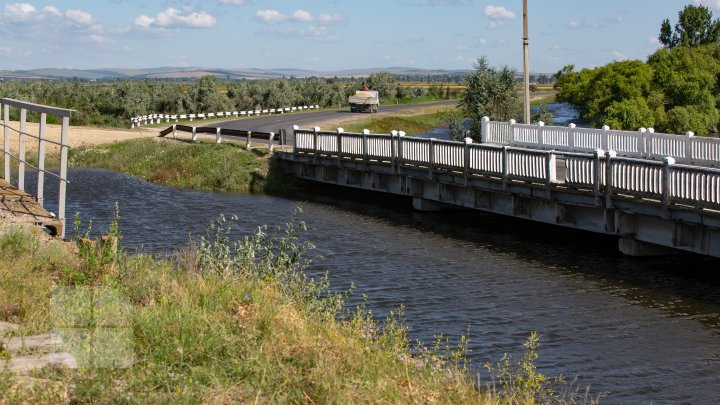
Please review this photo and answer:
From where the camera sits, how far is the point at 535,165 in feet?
74.5

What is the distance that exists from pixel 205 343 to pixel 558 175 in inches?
667

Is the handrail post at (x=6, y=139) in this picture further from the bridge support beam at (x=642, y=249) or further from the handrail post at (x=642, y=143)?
the handrail post at (x=642, y=143)

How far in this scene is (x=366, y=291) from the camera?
16.9 metres

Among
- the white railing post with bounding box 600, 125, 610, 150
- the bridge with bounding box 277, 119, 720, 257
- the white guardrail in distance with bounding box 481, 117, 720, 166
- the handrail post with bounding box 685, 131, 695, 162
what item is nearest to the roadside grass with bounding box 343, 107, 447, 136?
the bridge with bounding box 277, 119, 720, 257

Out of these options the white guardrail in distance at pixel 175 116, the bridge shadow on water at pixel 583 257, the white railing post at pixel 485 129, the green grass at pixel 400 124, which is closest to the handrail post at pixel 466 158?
the bridge shadow on water at pixel 583 257

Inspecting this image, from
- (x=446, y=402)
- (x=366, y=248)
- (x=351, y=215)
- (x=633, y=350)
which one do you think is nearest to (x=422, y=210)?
(x=351, y=215)

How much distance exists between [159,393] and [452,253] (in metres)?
14.8

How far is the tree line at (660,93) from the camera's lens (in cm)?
4294

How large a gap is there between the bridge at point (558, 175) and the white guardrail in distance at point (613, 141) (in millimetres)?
33

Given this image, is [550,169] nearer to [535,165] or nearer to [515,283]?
[535,165]

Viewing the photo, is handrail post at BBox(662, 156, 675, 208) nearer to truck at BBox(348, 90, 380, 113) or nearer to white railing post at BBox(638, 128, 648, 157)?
white railing post at BBox(638, 128, 648, 157)

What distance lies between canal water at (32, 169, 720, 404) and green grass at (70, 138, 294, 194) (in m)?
3.48

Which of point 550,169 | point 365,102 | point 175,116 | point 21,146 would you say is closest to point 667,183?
point 550,169

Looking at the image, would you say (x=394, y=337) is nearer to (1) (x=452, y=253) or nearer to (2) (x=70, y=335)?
(2) (x=70, y=335)
